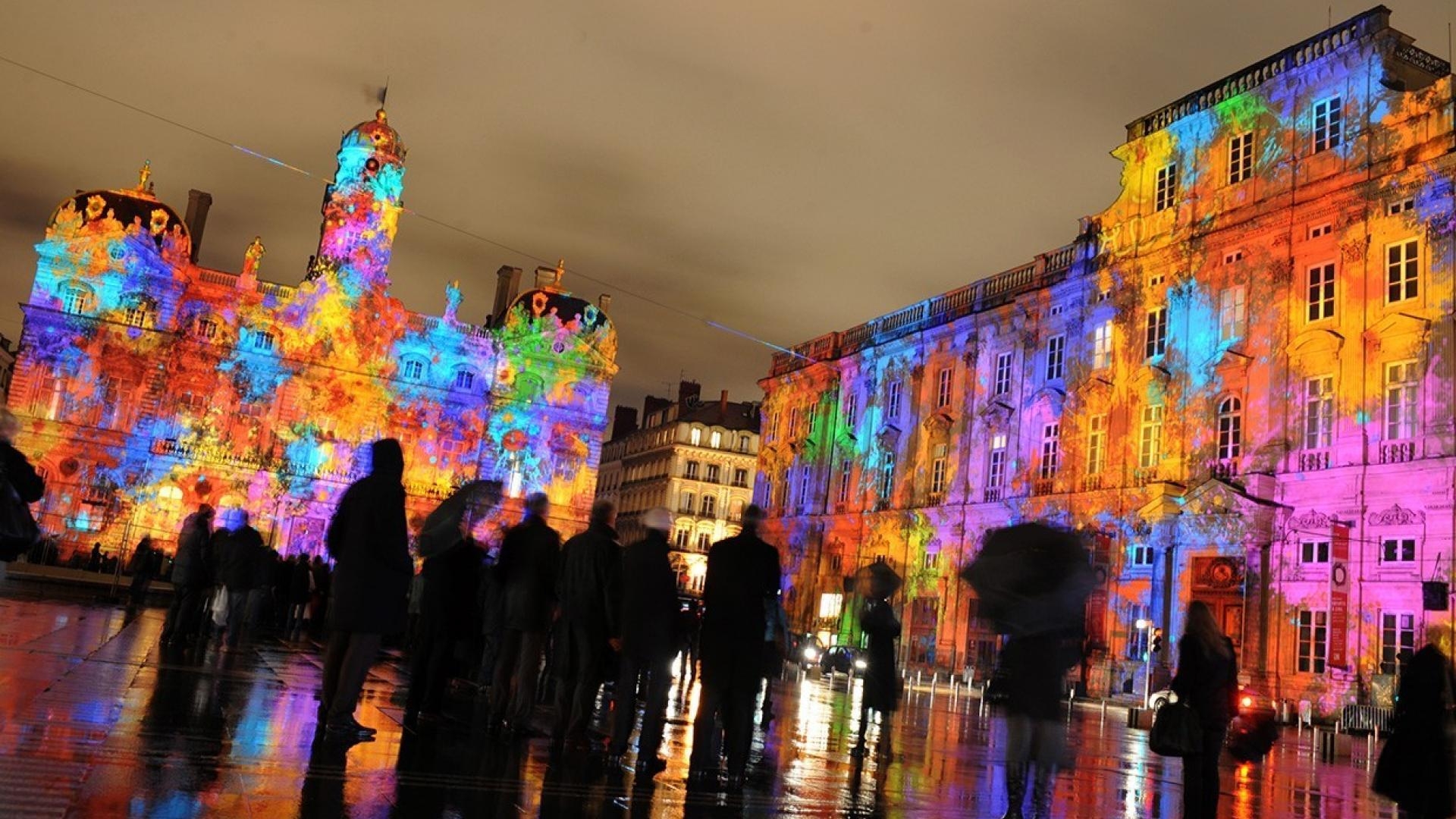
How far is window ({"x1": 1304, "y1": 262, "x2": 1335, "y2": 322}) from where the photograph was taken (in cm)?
2786

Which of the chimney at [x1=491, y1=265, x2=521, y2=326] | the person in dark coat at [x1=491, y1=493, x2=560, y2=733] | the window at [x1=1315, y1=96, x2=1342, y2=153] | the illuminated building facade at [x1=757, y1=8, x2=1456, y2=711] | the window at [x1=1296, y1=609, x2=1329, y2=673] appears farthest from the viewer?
the chimney at [x1=491, y1=265, x2=521, y2=326]

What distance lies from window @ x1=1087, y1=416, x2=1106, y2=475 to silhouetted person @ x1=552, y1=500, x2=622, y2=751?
1077 inches

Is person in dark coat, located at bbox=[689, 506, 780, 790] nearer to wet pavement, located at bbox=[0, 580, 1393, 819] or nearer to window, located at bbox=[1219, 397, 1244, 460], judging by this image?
wet pavement, located at bbox=[0, 580, 1393, 819]

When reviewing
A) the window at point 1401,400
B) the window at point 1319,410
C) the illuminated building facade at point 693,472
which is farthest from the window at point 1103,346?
the illuminated building facade at point 693,472

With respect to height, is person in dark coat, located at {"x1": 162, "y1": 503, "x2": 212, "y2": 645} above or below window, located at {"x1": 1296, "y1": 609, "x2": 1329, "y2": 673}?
below

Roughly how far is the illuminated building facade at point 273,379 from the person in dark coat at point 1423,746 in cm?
4597

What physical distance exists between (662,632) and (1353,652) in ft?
72.2

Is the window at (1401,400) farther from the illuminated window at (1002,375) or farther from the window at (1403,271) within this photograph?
the illuminated window at (1002,375)

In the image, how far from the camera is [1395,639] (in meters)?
24.7

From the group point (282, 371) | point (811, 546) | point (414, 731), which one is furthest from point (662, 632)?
point (282, 371)

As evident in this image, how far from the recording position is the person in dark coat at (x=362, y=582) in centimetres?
796

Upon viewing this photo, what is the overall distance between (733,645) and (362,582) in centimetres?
256

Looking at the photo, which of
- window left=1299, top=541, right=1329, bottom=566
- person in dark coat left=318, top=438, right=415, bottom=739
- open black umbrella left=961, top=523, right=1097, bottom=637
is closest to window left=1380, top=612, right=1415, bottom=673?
window left=1299, top=541, right=1329, bottom=566

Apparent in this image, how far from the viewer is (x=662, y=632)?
28.2 feet
